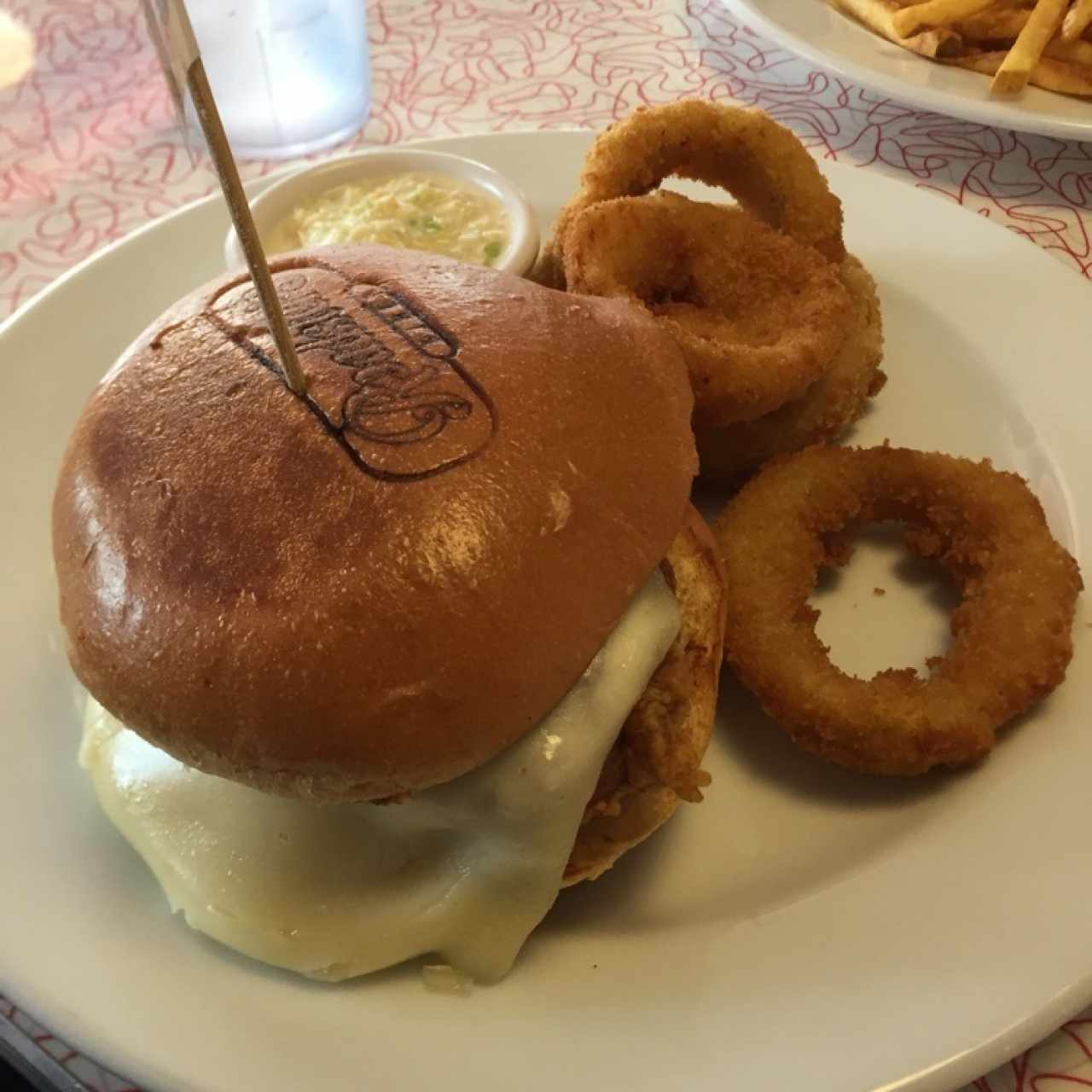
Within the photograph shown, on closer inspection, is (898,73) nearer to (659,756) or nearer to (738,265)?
(738,265)

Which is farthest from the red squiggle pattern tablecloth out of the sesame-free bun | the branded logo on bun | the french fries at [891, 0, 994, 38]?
the sesame-free bun

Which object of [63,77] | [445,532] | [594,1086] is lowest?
[594,1086]

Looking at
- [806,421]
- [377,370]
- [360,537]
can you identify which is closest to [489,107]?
[806,421]

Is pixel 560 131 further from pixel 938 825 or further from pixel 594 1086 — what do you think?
pixel 594 1086

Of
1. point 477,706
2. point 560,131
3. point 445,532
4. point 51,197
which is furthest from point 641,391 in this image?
point 51,197

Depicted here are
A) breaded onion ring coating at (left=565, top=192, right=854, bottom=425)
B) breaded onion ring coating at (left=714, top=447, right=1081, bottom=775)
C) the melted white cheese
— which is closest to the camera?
the melted white cheese

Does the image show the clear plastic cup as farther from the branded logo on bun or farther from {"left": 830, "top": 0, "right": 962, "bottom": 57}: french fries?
the branded logo on bun
